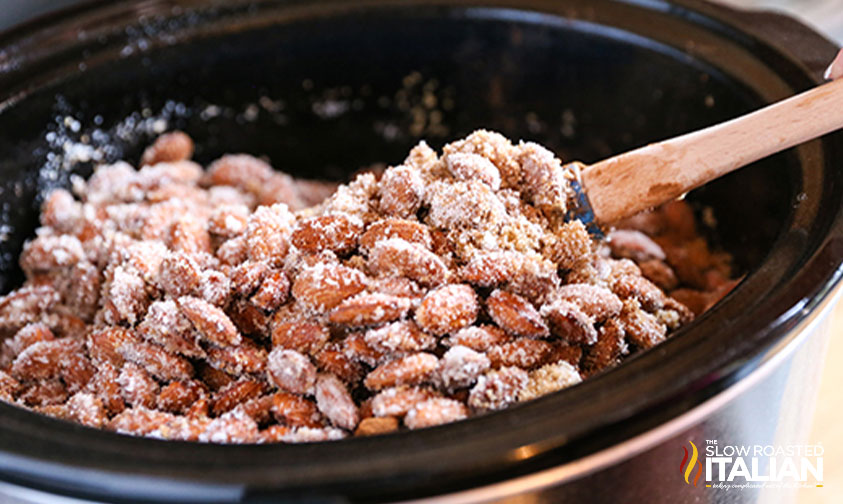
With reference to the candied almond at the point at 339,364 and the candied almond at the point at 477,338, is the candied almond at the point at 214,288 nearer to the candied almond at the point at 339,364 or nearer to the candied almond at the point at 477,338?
the candied almond at the point at 339,364

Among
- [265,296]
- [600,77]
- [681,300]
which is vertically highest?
[600,77]

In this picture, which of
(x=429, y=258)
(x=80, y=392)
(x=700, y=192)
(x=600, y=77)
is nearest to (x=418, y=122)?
(x=600, y=77)

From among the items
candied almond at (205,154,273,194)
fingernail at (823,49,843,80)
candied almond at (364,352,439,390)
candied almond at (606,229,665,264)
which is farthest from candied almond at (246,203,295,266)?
fingernail at (823,49,843,80)

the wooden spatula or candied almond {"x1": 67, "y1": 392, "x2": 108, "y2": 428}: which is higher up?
the wooden spatula

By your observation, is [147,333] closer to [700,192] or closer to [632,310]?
[632,310]

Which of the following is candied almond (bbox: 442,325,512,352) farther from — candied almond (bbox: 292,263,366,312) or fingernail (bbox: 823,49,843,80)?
fingernail (bbox: 823,49,843,80)

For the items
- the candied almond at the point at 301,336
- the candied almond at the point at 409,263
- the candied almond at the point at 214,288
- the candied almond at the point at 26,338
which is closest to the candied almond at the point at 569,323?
the candied almond at the point at 409,263

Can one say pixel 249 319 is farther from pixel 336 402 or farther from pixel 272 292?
pixel 336 402
